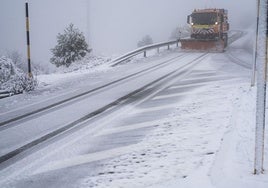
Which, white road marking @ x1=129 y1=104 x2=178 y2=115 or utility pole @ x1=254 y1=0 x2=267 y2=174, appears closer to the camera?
utility pole @ x1=254 y1=0 x2=267 y2=174

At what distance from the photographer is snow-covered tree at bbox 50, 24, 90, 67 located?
25969 mm

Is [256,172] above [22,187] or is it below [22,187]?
above

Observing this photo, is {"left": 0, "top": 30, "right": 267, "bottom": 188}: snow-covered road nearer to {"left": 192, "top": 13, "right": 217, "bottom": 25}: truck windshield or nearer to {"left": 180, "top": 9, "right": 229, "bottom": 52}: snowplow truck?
{"left": 180, "top": 9, "right": 229, "bottom": 52}: snowplow truck

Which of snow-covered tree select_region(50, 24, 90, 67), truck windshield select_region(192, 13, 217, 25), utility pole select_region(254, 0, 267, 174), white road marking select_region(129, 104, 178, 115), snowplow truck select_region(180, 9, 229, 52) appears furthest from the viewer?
truck windshield select_region(192, 13, 217, 25)

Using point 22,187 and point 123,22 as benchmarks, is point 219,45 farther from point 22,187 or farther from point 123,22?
point 123,22

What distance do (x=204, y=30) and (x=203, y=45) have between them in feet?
5.42

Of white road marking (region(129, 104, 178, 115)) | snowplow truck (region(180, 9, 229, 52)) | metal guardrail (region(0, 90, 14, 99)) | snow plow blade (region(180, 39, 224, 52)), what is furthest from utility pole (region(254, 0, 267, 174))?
snowplow truck (region(180, 9, 229, 52))

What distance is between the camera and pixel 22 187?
487 cm

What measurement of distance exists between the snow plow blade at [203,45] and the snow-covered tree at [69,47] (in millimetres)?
7528

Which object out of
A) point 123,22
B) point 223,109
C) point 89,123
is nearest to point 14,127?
point 89,123

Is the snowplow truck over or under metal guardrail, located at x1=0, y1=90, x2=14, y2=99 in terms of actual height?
over

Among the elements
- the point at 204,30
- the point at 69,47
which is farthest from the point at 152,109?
the point at 204,30

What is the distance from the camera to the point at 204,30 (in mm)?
28281

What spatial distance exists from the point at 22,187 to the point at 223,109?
A: 15.9 feet
